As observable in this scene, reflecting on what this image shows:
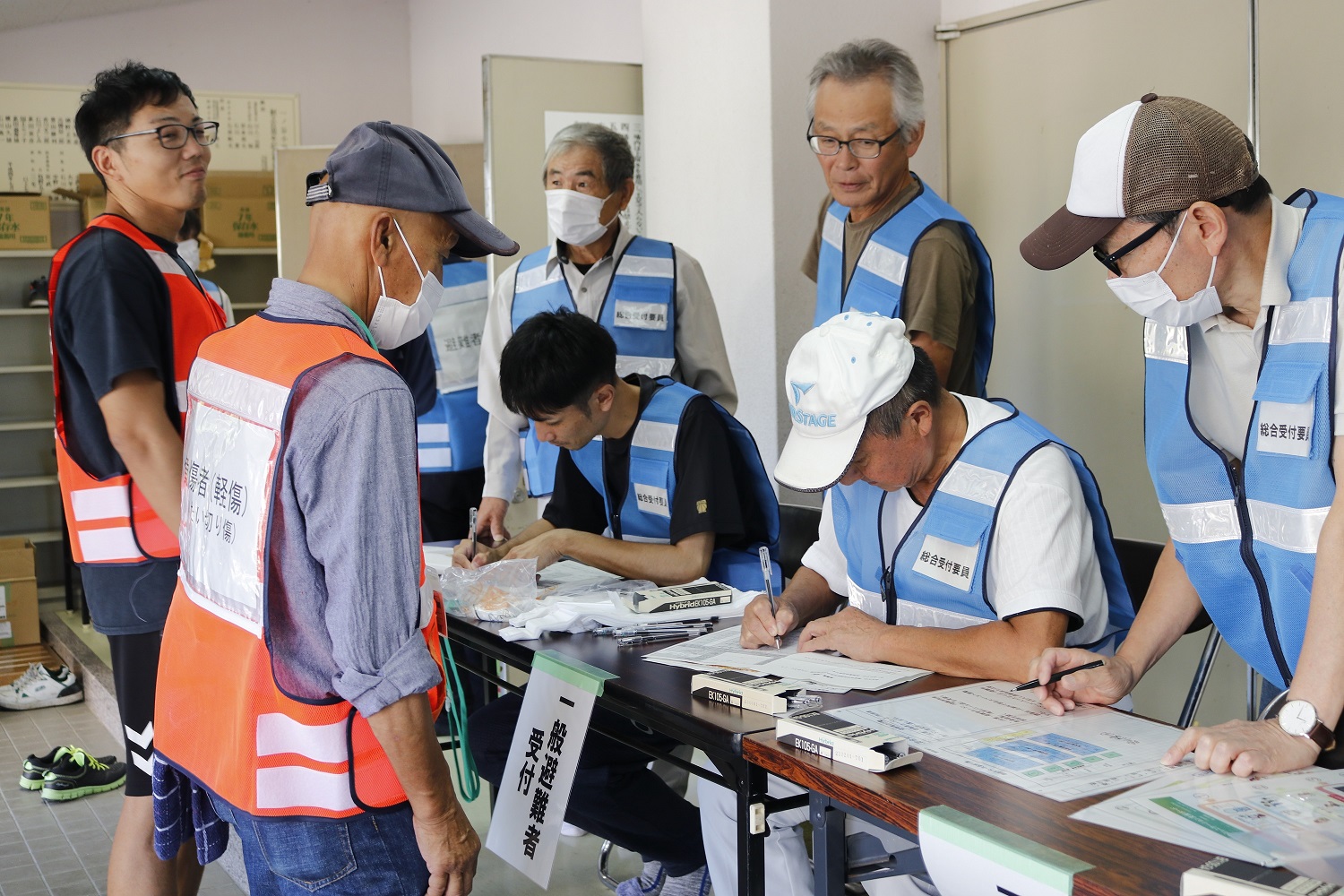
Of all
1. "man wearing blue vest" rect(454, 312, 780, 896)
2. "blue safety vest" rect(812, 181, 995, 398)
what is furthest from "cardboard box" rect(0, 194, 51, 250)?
"blue safety vest" rect(812, 181, 995, 398)

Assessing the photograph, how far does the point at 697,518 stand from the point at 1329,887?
1.63 meters

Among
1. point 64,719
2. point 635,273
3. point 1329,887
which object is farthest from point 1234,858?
point 64,719

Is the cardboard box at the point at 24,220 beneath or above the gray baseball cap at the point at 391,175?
above

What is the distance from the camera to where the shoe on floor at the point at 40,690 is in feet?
15.4

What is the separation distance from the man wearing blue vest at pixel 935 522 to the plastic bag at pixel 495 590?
1.74ft

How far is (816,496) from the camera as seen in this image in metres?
3.72

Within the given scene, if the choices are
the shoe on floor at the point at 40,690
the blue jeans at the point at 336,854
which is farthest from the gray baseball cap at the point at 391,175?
the shoe on floor at the point at 40,690

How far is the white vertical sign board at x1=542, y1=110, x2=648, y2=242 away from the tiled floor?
253 centimetres

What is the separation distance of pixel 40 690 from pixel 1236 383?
15.1 feet

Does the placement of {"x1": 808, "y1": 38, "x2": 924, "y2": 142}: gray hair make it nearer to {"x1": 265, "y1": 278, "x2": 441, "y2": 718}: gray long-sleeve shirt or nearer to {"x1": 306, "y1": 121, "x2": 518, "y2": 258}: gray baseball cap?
{"x1": 306, "y1": 121, "x2": 518, "y2": 258}: gray baseball cap

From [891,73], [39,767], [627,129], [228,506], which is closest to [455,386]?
[627,129]

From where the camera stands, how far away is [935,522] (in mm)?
1944

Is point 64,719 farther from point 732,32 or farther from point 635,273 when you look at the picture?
point 732,32

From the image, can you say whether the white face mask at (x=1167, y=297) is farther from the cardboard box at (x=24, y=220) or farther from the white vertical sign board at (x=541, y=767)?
Answer: the cardboard box at (x=24, y=220)
